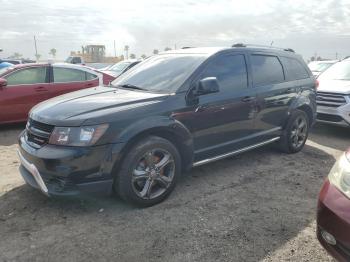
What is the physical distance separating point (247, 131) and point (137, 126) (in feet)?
6.19

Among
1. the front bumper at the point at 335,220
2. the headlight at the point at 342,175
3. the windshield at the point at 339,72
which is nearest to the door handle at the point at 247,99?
the headlight at the point at 342,175

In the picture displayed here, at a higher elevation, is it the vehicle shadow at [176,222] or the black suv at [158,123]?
the black suv at [158,123]

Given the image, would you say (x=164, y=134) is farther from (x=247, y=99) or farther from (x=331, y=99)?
(x=331, y=99)

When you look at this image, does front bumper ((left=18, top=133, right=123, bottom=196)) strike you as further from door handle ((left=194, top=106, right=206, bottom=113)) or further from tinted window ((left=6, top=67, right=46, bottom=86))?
tinted window ((left=6, top=67, right=46, bottom=86))

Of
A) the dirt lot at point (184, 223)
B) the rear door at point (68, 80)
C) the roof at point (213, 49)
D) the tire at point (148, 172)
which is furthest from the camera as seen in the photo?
the rear door at point (68, 80)

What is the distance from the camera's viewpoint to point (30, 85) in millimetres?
7359

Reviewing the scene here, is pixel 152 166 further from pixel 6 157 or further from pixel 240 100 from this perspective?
pixel 6 157

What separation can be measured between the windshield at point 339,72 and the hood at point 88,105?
5758 mm

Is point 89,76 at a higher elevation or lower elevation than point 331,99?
higher

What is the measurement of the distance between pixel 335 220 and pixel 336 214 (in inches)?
1.7

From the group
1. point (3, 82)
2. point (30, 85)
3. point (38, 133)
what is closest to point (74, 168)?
point (38, 133)

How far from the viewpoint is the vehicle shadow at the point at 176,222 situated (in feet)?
9.87

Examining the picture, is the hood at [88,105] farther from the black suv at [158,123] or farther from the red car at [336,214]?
the red car at [336,214]

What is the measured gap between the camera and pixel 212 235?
327 cm
